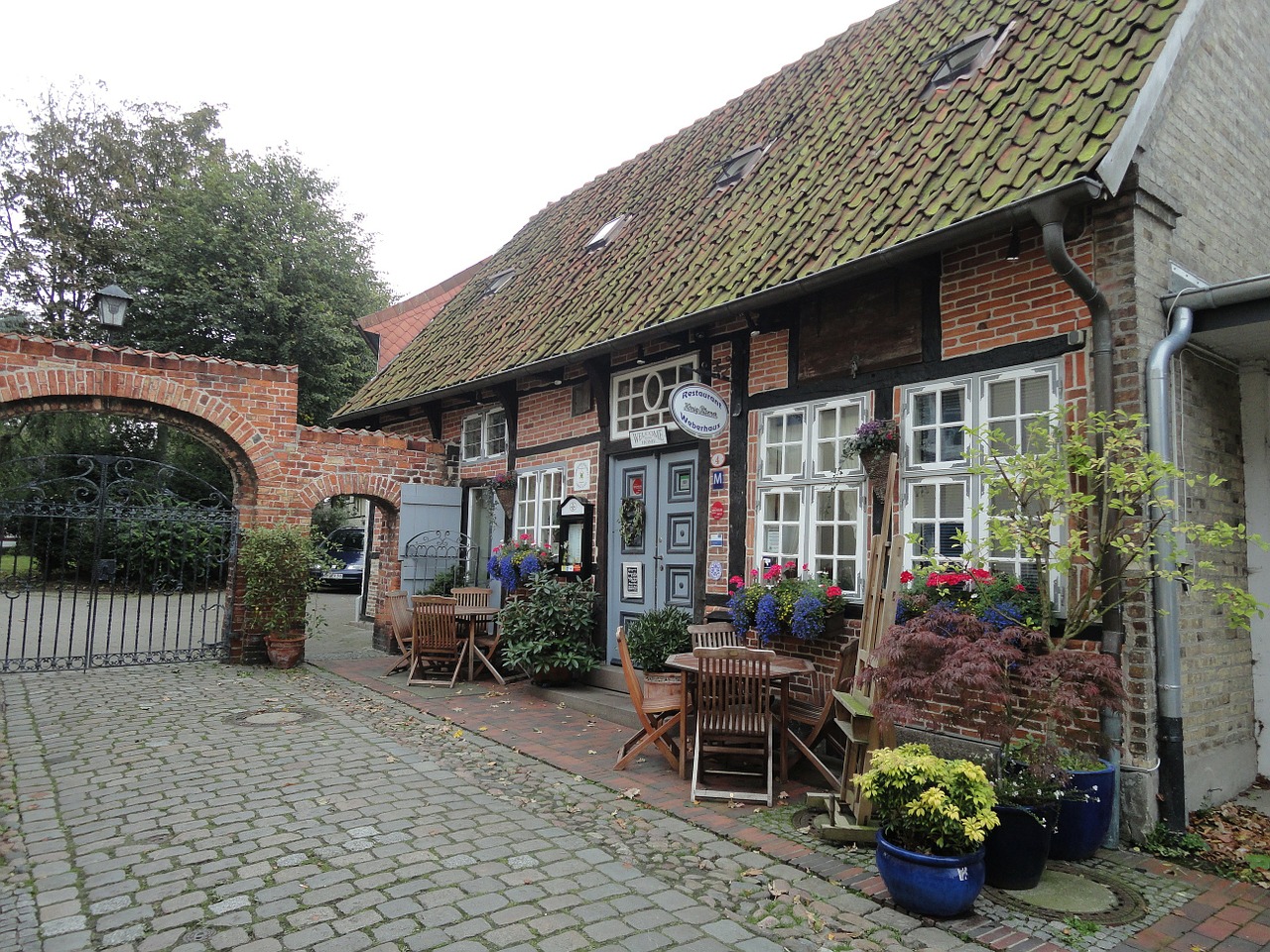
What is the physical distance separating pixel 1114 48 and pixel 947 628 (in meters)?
4.00

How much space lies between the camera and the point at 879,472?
5.73 metres

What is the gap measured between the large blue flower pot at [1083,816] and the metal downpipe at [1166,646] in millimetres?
498

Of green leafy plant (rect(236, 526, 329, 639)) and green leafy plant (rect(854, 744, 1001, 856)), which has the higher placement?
green leafy plant (rect(236, 526, 329, 639))

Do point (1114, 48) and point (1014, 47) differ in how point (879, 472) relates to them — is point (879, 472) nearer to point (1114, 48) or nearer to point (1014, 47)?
point (1114, 48)

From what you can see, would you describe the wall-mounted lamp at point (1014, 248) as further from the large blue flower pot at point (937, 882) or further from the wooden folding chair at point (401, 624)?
the wooden folding chair at point (401, 624)

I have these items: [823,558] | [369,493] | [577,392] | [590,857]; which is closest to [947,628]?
[823,558]

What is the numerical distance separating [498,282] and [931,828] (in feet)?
38.1

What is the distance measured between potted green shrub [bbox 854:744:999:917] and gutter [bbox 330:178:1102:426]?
10.1ft

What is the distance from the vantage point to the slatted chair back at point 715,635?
21.1ft

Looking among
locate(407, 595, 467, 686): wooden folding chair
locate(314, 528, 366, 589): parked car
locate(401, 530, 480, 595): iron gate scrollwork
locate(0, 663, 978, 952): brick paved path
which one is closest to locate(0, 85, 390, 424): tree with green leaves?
locate(314, 528, 366, 589): parked car

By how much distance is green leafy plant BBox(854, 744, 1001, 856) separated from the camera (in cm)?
344

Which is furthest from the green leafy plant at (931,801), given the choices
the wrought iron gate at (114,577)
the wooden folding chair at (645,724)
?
the wrought iron gate at (114,577)

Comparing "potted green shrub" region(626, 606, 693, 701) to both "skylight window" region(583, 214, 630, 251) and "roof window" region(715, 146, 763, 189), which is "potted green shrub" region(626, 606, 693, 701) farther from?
"skylight window" region(583, 214, 630, 251)

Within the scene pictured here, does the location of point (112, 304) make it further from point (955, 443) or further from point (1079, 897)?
point (1079, 897)
